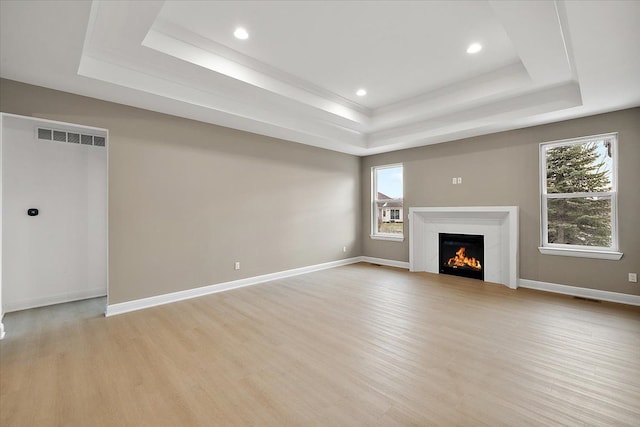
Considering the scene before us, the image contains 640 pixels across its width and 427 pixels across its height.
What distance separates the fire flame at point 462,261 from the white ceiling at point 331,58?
2.34 metres

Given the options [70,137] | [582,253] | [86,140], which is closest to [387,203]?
[582,253]

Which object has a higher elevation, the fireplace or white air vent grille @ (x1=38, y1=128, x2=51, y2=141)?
white air vent grille @ (x1=38, y1=128, x2=51, y2=141)

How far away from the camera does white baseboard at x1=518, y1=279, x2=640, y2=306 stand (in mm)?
3906

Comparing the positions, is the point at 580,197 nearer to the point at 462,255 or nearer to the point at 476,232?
the point at 476,232

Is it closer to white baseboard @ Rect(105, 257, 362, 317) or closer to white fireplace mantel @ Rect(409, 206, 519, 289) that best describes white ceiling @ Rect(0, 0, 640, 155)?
white fireplace mantel @ Rect(409, 206, 519, 289)

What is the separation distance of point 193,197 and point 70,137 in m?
1.90

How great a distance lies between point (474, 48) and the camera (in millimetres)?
3334

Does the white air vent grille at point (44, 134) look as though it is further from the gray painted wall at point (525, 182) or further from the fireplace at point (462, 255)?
the fireplace at point (462, 255)

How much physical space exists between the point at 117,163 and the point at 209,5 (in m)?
2.33

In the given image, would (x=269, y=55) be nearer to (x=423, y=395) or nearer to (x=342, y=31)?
(x=342, y=31)

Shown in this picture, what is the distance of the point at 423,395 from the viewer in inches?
79.0

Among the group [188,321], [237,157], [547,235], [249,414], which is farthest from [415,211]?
[249,414]

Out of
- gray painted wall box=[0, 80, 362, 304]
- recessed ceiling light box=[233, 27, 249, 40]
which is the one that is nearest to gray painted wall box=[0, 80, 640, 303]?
gray painted wall box=[0, 80, 362, 304]

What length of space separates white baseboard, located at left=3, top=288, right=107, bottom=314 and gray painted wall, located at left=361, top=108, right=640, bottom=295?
564 centimetres
